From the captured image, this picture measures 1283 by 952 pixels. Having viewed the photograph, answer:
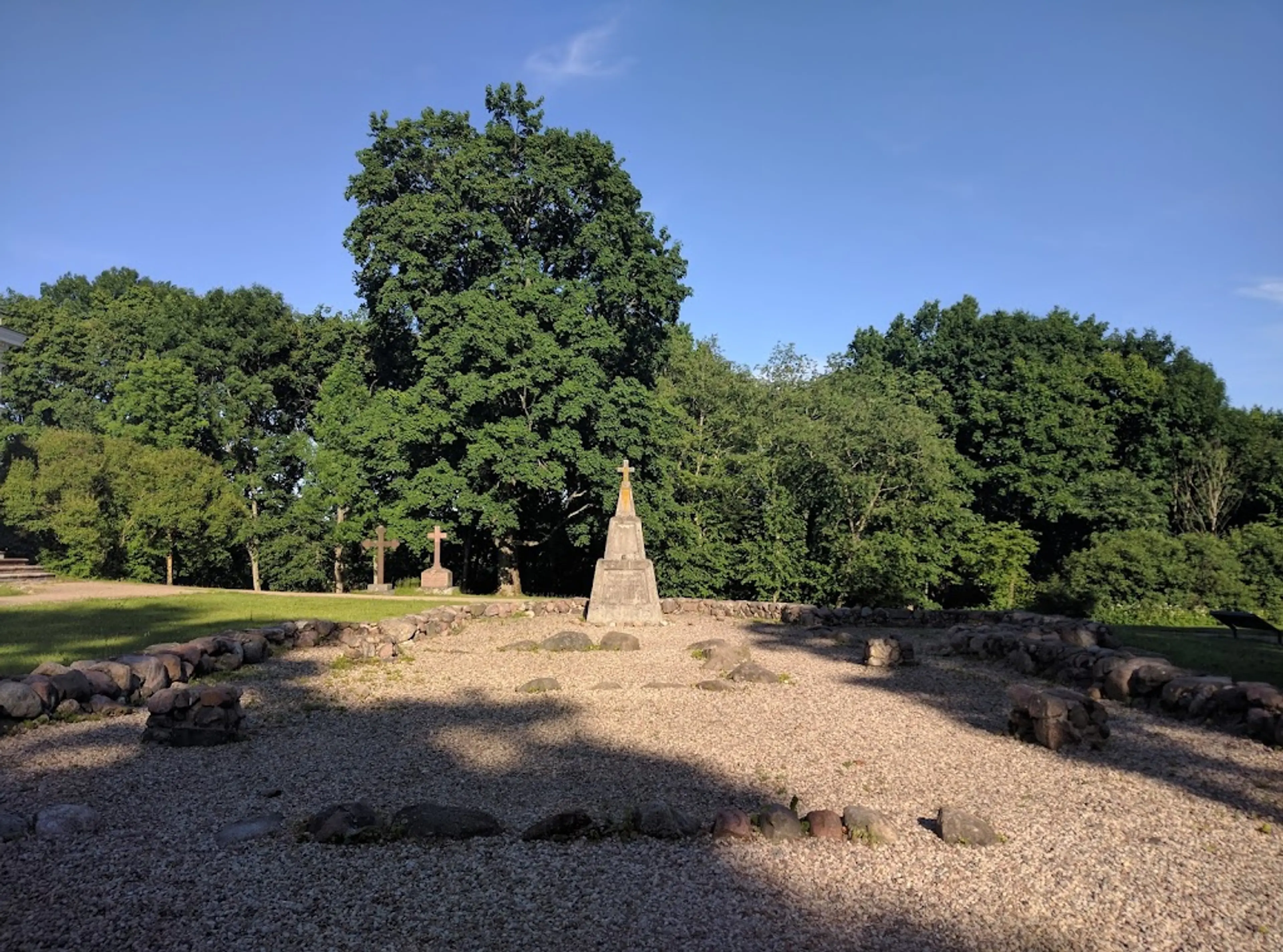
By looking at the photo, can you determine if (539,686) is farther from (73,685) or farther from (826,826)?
(826,826)

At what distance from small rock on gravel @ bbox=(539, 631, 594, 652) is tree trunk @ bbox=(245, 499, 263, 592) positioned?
20806mm

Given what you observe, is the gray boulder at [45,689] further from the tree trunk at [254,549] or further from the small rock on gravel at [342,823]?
the tree trunk at [254,549]

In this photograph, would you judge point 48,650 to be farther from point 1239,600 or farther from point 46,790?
point 1239,600

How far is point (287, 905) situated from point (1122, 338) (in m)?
42.5

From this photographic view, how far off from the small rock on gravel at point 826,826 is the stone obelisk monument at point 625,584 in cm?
1377

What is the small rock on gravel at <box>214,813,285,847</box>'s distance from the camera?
577 cm

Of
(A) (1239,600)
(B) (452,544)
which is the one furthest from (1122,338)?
(B) (452,544)

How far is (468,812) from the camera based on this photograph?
6.09 metres

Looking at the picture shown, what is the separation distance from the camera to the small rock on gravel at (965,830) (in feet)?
19.7

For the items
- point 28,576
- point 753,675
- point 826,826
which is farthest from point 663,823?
point 28,576

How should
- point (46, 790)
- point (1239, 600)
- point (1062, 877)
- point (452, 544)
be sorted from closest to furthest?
point (1062, 877) < point (46, 790) < point (1239, 600) < point (452, 544)

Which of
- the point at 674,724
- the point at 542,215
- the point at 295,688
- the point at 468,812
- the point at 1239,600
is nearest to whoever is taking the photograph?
the point at 468,812

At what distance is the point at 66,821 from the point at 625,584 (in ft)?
48.2

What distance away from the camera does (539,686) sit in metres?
11.8
